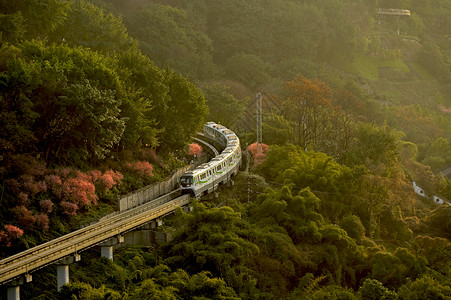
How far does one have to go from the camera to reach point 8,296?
106ft

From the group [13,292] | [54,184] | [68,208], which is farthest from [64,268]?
[54,184]

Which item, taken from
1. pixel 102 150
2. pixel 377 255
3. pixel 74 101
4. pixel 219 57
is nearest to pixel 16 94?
pixel 74 101

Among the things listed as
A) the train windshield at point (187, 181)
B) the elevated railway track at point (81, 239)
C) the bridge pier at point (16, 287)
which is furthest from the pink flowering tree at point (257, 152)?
the bridge pier at point (16, 287)

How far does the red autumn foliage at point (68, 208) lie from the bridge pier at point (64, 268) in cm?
605

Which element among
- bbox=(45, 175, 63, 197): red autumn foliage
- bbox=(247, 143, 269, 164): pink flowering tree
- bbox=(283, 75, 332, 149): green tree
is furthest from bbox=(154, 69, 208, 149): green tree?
bbox=(283, 75, 332, 149): green tree

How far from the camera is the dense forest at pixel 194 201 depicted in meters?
35.5

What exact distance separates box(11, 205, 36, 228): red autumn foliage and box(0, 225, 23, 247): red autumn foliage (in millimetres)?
1189

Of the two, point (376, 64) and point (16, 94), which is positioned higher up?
point (16, 94)

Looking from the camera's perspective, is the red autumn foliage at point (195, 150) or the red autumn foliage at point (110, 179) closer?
the red autumn foliage at point (110, 179)

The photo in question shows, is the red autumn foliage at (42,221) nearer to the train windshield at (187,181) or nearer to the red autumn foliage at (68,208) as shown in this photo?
the red autumn foliage at (68,208)

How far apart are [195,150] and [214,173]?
36.0 feet

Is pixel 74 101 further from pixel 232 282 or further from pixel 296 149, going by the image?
pixel 296 149

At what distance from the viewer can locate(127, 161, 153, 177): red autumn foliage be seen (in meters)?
48.9

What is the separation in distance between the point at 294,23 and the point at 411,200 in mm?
65455
